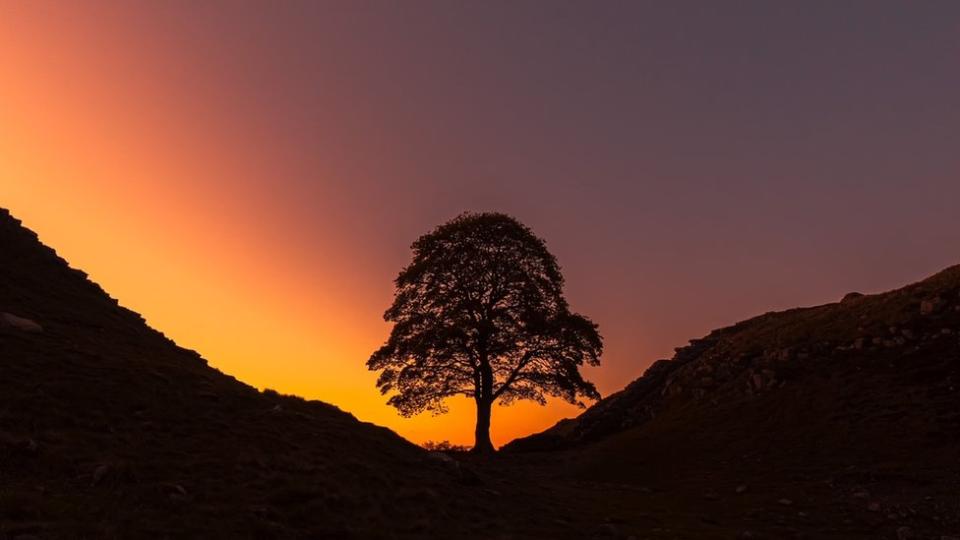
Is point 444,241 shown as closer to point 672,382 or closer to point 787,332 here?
point 672,382

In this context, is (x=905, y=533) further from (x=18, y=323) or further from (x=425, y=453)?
(x=18, y=323)

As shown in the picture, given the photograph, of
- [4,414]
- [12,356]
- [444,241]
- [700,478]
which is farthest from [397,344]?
[4,414]

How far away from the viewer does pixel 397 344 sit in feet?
150

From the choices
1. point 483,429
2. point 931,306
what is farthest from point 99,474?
point 931,306

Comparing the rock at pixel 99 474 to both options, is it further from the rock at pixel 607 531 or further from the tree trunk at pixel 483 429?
the tree trunk at pixel 483 429

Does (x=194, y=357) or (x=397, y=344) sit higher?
(x=397, y=344)

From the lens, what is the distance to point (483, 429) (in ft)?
147

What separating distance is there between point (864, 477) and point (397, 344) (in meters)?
30.6

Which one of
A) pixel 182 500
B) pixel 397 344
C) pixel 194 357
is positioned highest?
pixel 397 344

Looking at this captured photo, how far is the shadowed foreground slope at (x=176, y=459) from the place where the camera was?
13.2 m

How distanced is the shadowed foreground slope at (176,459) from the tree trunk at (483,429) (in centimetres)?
1831

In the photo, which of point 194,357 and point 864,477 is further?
point 194,357

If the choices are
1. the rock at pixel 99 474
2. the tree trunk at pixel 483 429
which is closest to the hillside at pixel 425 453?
the rock at pixel 99 474

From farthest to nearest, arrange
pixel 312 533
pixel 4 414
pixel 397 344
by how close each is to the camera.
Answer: pixel 397 344 < pixel 4 414 < pixel 312 533
